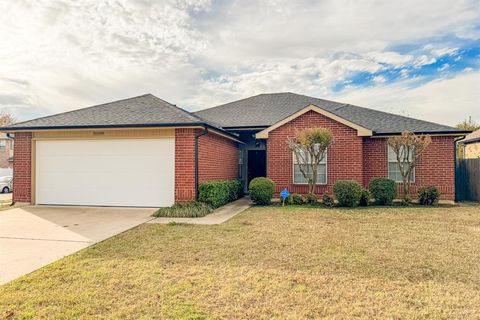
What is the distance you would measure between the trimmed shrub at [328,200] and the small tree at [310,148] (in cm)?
69

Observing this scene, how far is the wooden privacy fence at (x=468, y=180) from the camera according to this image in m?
14.3

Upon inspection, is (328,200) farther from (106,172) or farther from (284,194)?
(106,172)

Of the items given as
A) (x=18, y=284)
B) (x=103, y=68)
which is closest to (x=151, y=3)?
(x=103, y=68)

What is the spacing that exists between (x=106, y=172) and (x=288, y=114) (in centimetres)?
950

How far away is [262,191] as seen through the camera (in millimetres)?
12422

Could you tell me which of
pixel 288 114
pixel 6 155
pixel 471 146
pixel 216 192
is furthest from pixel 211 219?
pixel 6 155

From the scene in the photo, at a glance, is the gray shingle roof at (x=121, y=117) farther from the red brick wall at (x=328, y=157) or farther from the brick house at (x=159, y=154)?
the red brick wall at (x=328, y=157)

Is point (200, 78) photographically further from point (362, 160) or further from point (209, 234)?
point (209, 234)

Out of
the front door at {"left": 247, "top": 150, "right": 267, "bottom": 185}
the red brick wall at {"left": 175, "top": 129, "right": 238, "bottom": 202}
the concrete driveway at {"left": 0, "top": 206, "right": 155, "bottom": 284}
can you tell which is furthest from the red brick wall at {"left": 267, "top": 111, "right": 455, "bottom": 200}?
the concrete driveway at {"left": 0, "top": 206, "right": 155, "bottom": 284}

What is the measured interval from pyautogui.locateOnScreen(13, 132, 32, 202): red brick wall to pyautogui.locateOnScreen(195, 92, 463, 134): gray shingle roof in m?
8.14

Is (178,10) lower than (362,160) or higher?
higher

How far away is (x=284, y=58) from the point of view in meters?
16.1

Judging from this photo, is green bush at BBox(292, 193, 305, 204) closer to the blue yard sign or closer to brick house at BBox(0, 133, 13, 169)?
the blue yard sign

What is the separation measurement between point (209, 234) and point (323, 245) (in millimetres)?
2583
